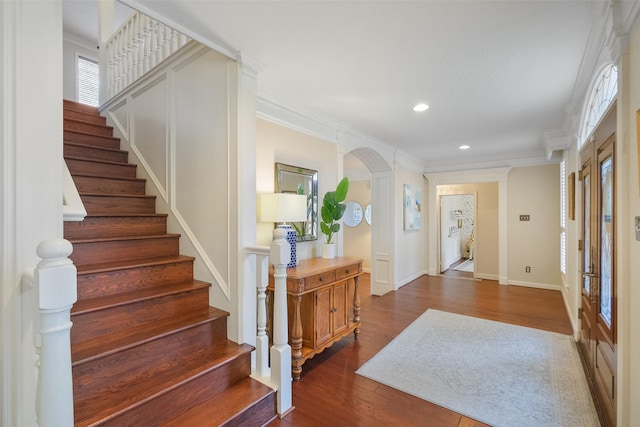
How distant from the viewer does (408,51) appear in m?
2.00

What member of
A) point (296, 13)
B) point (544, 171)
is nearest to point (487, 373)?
point (296, 13)

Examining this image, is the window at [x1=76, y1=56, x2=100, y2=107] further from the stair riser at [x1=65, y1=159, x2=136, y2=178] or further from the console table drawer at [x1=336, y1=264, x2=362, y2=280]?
the console table drawer at [x1=336, y1=264, x2=362, y2=280]

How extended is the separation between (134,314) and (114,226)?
0.90m

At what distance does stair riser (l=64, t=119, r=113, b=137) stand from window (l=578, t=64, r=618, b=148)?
4511 millimetres

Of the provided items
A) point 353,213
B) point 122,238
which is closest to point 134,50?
point 122,238

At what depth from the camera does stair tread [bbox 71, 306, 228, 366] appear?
4.99 ft

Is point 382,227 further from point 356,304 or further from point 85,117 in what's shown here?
point 85,117

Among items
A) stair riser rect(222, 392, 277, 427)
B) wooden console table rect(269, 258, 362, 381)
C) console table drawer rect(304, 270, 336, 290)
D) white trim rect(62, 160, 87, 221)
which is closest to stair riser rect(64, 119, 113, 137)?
white trim rect(62, 160, 87, 221)

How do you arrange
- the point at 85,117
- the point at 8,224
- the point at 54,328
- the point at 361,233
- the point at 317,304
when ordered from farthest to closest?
1. the point at 361,233
2. the point at 85,117
3. the point at 317,304
4. the point at 8,224
5. the point at 54,328

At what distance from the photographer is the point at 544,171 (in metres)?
5.24

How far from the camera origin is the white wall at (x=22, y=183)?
109 cm

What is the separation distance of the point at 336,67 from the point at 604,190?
80.1 inches

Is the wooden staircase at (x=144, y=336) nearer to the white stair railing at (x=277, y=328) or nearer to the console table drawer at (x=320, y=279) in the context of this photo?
the white stair railing at (x=277, y=328)

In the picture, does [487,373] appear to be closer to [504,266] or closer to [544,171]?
[504,266]
